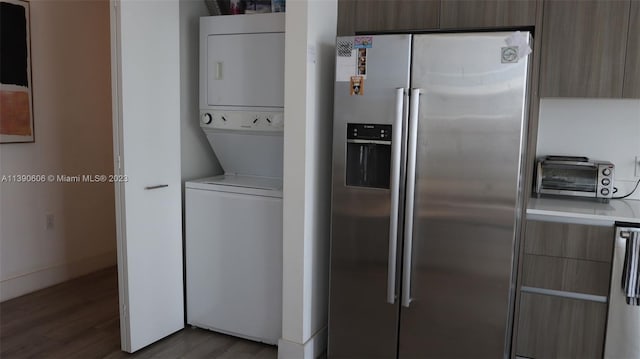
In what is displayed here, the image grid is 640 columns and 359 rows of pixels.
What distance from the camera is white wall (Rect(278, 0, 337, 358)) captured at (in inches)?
100

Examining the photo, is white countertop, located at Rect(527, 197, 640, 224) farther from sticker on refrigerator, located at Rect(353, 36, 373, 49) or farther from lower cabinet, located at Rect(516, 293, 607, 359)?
sticker on refrigerator, located at Rect(353, 36, 373, 49)

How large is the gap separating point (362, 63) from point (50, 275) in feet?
9.42

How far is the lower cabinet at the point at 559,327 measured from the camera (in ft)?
8.24

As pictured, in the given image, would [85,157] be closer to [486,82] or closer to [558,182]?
[486,82]

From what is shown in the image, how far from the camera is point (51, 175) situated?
3777 millimetres

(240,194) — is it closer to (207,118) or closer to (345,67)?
(207,118)

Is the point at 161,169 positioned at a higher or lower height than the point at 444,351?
higher

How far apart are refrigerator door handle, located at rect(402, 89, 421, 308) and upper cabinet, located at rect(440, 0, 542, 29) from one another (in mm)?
501

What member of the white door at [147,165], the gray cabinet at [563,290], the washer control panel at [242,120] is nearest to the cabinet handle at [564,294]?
the gray cabinet at [563,290]

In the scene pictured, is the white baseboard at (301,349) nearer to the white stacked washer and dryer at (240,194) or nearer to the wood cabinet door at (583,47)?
the white stacked washer and dryer at (240,194)

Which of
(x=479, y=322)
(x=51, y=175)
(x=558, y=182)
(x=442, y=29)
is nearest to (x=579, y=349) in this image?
(x=479, y=322)

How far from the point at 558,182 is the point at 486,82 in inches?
38.0

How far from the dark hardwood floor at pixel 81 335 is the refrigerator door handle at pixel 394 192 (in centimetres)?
85

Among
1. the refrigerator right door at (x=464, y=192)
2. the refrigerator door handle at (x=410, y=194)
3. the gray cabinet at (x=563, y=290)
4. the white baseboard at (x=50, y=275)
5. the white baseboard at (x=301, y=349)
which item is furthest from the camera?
the white baseboard at (x=50, y=275)
